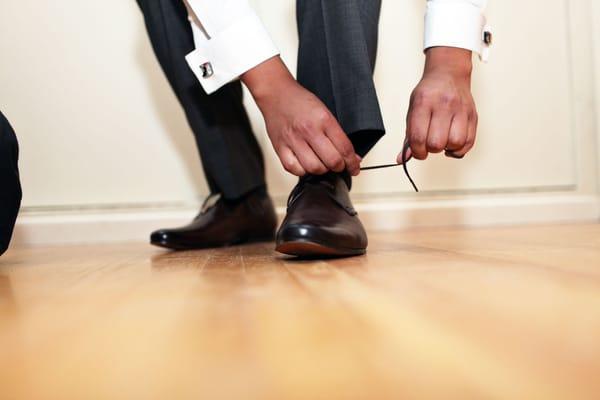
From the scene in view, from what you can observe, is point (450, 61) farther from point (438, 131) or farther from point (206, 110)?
point (206, 110)

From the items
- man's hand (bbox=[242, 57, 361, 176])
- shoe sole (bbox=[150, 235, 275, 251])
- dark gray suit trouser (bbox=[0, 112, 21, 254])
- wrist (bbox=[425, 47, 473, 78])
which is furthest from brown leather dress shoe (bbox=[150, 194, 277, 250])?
wrist (bbox=[425, 47, 473, 78])

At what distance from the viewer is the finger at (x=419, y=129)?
24.3 inches

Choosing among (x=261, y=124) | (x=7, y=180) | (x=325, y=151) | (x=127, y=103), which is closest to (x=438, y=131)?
(x=325, y=151)

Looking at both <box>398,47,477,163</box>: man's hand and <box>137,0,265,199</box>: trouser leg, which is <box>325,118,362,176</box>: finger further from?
<box>137,0,265,199</box>: trouser leg

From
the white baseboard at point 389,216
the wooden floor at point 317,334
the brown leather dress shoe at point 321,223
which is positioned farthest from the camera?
the white baseboard at point 389,216

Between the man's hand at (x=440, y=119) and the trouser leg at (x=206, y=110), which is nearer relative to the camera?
the man's hand at (x=440, y=119)

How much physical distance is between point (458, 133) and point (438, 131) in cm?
2

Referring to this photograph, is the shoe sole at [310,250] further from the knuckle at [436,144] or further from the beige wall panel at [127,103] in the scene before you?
the beige wall panel at [127,103]

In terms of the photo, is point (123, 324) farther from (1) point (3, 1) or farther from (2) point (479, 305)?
(1) point (3, 1)

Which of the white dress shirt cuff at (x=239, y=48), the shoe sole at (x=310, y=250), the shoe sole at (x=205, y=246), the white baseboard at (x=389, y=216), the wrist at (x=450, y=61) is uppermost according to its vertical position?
the white dress shirt cuff at (x=239, y=48)

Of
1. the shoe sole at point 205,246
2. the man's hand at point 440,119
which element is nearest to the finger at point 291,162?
the man's hand at point 440,119

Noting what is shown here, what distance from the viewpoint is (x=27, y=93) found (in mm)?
1396

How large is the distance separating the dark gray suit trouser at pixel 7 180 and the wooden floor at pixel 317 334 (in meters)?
0.24

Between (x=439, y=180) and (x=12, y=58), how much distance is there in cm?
107
